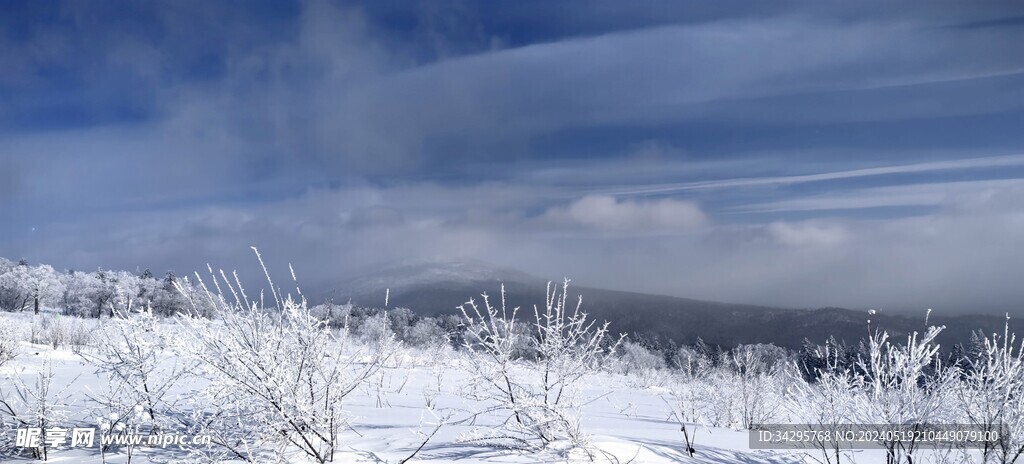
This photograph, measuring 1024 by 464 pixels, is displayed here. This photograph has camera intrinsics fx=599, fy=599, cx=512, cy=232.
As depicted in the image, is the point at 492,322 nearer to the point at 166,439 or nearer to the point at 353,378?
the point at 353,378

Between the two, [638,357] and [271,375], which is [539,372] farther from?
[638,357]

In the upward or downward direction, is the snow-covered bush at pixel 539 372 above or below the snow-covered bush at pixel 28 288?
below

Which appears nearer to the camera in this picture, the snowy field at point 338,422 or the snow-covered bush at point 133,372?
the snowy field at point 338,422

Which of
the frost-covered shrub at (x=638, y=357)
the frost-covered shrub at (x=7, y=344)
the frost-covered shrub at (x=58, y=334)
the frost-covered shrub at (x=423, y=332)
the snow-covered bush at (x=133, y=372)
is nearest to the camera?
the snow-covered bush at (x=133, y=372)

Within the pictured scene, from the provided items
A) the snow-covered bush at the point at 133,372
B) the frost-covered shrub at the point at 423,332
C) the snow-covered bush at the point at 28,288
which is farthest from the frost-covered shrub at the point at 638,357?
the snow-covered bush at the point at 28,288

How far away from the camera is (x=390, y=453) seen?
6.88 m

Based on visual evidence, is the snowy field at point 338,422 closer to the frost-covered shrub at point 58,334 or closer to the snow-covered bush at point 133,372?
the snow-covered bush at point 133,372

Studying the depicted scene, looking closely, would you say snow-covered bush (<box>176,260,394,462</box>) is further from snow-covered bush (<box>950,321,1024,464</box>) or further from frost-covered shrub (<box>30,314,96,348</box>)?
frost-covered shrub (<box>30,314,96,348</box>)

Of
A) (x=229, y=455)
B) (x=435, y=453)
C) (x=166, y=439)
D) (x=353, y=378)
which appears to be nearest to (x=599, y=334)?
(x=435, y=453)

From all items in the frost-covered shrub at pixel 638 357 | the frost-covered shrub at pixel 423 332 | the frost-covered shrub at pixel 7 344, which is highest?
the frost-covered shrub at pixel 7 344

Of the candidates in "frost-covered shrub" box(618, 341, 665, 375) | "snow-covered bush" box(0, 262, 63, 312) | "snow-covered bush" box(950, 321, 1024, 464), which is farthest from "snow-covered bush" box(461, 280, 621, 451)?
"snow-covered bush" box(0, 262, 63, 312)

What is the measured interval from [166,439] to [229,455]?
5.30ft

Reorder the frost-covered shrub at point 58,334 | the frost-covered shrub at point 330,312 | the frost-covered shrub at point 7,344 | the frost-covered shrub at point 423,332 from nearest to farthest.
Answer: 1. the frost-covered shrub at point 330,312
2. the frost-covered shrub at point 7,344
3. the frost-covered shrub at point 58,334
4. the frost-covered shrub at point 423,332

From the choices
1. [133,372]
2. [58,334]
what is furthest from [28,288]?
[133,372]
